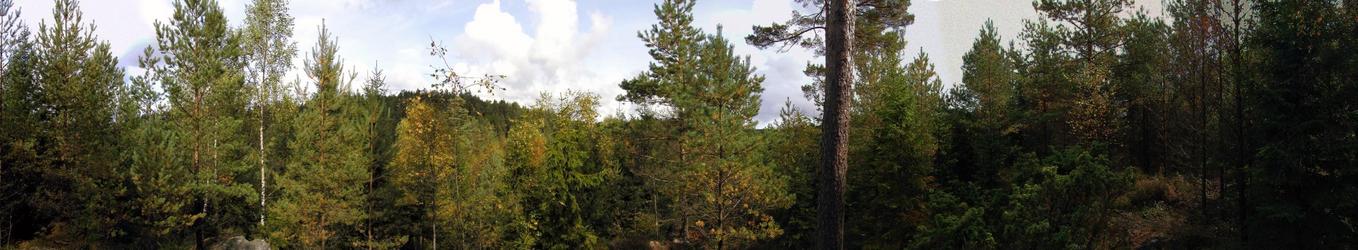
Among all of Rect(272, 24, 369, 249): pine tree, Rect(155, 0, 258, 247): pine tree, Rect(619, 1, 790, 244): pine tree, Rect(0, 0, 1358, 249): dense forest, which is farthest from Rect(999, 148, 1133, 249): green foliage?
Rect(155, 0, 258, 247): pine tree

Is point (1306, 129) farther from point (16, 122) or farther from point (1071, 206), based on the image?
point (16, 122)

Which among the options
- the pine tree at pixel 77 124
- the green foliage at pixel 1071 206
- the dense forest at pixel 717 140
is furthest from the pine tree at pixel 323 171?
the green foliage at pixel 1071 206

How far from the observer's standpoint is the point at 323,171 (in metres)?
18.8

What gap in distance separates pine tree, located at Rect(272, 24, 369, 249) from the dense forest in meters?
0.09

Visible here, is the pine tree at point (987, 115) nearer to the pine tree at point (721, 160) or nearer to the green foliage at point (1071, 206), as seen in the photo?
the pine tree at point (721, 160)

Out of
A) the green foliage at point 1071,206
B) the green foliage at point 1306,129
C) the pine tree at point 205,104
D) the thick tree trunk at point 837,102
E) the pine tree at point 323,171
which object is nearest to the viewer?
the thick tree trunk at point 837,102

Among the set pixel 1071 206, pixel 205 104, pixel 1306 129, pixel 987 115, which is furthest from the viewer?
pixel 987 115

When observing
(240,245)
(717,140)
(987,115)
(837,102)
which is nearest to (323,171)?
(240,245)

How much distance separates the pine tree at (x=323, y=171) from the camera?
61.3 ft

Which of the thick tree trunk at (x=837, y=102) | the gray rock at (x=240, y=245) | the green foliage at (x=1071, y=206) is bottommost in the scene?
the gray rock at (x=240, y=245)

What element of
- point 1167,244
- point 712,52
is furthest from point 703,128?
point 1167,244

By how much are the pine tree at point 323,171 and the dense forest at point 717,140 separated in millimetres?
90

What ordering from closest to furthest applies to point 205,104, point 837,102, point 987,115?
1. point 837,102
2. point 205,104
3. point 987,115

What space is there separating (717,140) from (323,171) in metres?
11.3
